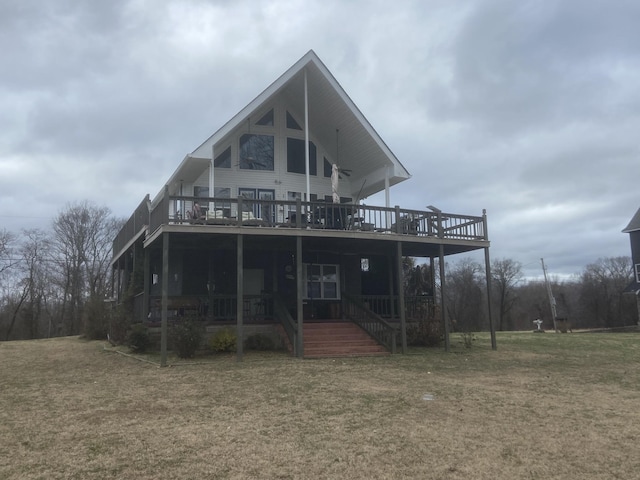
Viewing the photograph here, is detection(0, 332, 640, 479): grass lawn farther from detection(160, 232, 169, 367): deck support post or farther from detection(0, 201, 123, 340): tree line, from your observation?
detection(0, 201, 123, 340): tree line

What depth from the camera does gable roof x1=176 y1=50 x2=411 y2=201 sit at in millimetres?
17188

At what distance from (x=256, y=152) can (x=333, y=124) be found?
3.22 meters

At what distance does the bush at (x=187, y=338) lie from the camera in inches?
559

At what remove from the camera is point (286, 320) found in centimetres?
1598

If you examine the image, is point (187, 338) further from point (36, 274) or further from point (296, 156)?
point (36, 274)

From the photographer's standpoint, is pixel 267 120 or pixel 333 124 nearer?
pixel 267 120

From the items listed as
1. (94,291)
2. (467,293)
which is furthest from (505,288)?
(94,291)

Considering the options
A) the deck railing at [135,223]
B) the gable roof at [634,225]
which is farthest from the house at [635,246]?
the deck railing at [135,223]

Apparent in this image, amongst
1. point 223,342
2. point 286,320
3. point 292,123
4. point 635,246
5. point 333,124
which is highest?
point 292,123

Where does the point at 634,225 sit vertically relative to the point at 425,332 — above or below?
above

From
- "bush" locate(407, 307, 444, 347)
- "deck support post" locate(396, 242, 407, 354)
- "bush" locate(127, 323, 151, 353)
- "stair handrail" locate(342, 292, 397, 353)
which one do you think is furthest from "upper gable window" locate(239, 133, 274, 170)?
"bush" locate(407, 307, 444, 347)

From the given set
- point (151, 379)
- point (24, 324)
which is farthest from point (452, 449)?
point (24, 324)

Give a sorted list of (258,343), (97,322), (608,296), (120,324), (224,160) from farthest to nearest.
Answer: (608,296) < (97,322) < (120,324) < (224,160) < (258,343)

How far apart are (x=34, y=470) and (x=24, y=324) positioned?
160 feet
